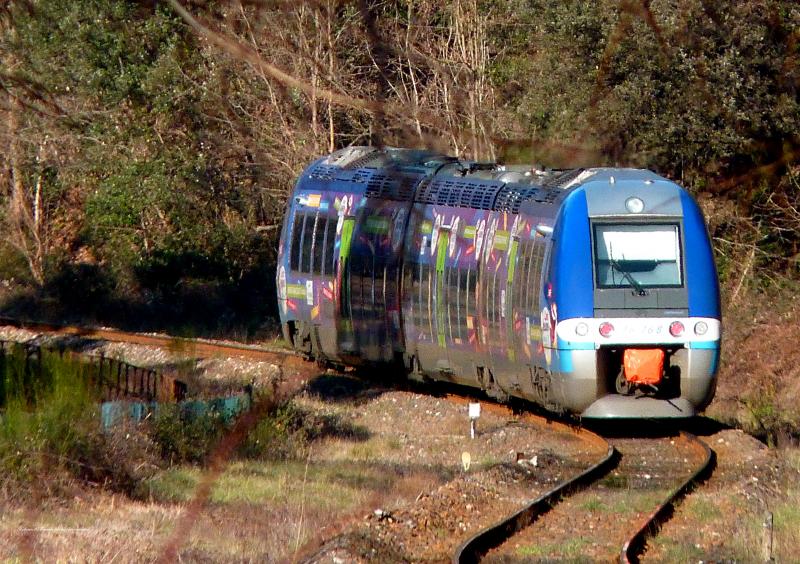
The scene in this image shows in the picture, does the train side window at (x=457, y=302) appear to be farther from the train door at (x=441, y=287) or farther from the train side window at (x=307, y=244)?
the train side window at (x=307, y=244)

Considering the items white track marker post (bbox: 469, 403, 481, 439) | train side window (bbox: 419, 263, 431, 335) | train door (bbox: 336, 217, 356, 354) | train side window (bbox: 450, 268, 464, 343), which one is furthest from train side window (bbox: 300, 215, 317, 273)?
white track marker post (bbox: 469, 403, 481, 439)

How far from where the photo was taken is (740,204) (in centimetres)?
2552

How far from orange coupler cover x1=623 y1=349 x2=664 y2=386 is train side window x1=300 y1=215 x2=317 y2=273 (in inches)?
293

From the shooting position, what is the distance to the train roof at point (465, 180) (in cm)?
1606

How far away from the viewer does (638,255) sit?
15781mm

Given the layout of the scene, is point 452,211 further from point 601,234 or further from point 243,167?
point 243,167

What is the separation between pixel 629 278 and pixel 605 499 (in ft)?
11.7

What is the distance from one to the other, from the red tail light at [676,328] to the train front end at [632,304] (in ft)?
0.04

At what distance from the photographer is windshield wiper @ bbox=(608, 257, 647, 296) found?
15555 millimetres

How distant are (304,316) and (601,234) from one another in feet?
24.4

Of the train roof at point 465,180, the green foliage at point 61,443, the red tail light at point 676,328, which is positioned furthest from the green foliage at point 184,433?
the red tail light at point 676,328

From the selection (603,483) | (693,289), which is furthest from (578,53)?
(603,483)

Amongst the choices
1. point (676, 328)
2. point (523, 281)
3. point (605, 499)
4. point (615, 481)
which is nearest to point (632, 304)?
point (676, 328)

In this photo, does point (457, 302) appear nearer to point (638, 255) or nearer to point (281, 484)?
point (638, 255)
